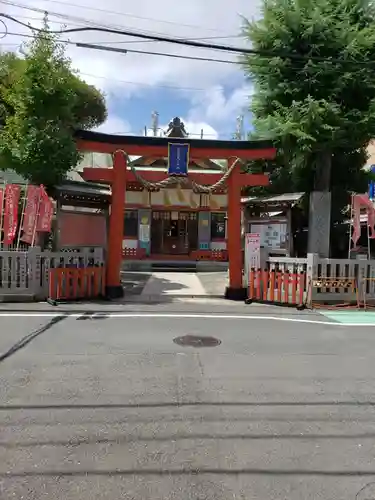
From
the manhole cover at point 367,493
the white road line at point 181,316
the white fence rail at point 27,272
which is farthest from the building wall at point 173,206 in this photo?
the manhole cover at point 367,493

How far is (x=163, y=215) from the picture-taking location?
23.1m

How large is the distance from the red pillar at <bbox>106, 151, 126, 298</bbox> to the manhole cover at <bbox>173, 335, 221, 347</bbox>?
16.2 ft

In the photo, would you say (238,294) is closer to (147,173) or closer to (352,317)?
(352,317)

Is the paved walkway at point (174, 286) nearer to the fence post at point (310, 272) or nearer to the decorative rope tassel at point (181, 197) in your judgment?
the fence post at point (310, 272)

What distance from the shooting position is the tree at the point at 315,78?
12383mm

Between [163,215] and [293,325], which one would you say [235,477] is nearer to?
[293,325]

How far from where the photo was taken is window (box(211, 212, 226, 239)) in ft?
75.5

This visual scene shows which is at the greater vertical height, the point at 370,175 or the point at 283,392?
the point at 370,175

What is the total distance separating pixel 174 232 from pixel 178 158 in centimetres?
1175

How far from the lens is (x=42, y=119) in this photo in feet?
36.8

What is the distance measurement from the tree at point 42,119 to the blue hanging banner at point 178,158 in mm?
2579

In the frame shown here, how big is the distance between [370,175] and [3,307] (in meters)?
12.9

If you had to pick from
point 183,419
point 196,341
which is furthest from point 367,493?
point 196,341

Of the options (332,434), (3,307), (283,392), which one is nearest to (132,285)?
(3,307)
